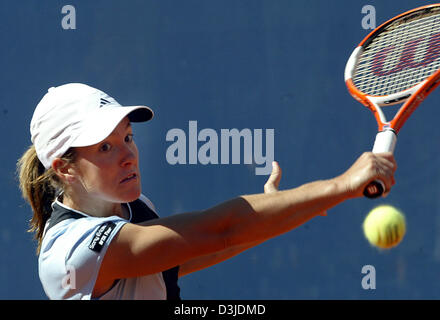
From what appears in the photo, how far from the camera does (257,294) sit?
3758 millimetres

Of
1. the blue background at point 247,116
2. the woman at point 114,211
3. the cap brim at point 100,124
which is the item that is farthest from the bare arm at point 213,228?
the blue background at point 247,116

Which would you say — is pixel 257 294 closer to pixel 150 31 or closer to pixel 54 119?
pixel 150 31

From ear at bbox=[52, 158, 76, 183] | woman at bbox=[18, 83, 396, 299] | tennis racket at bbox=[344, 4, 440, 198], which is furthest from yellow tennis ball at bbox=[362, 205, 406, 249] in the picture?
ear at bbox=[52, 158, 76, 183]

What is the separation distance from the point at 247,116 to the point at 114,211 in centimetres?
170

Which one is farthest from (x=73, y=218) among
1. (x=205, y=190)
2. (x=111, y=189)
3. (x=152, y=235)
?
(x=205, y=190)

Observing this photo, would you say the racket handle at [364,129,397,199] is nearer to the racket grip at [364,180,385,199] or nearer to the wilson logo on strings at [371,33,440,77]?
the racket grip at [364,180,385,199]

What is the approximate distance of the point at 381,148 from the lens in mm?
2045

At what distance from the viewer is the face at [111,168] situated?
2.02 m

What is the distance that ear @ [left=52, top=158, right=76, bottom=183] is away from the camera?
6.83 ft

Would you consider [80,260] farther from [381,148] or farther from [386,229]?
[386,229]

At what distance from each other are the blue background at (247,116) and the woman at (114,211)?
1.58 m

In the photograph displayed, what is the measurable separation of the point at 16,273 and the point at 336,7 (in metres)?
2.05

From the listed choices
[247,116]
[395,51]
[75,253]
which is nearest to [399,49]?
[395,51]

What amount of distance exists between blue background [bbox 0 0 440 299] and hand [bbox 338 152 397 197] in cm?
185
